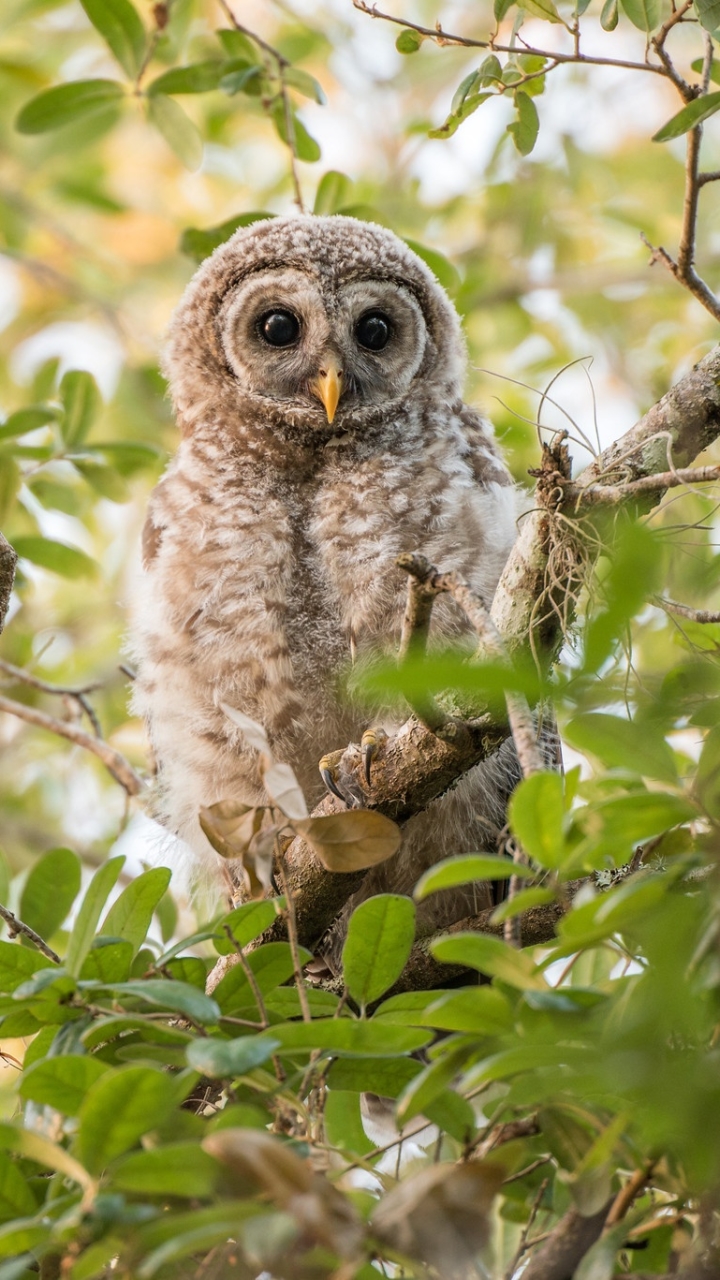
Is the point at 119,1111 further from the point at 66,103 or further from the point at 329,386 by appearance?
the point at 66,103

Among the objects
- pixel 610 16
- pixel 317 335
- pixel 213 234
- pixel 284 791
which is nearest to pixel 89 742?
pixel 317 335

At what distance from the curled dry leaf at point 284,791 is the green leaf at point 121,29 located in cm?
211

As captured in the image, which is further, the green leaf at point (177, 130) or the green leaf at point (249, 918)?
the green leaf at point (177, 130)

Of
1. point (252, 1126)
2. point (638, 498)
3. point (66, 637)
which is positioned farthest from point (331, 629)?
point (66, 637)

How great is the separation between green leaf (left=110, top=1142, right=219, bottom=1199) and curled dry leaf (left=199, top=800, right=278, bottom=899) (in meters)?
0.39

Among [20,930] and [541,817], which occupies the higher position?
[541,817]

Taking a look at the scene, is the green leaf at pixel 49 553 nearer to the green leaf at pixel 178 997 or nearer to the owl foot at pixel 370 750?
the owl foot at pixel 370 750

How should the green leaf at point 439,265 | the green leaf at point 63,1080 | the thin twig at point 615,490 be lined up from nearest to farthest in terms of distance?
1. the green leaf at point 63,1080
2. the thin twig at point 615,490
3. the green leaf at point 439,265

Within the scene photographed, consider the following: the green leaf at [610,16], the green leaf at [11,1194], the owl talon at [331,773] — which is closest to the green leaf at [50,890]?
the owl talon at [331,773]

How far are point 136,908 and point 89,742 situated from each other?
4.41 ft

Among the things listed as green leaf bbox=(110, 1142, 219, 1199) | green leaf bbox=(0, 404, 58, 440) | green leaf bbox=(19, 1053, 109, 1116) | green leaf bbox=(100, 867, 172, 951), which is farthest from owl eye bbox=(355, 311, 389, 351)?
green leaf bbox=(110, 1142, 219, 1199)

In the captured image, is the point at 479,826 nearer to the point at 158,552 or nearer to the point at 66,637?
the point at 158,552

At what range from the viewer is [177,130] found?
9.87 ft

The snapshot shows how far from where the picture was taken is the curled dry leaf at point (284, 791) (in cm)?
133
